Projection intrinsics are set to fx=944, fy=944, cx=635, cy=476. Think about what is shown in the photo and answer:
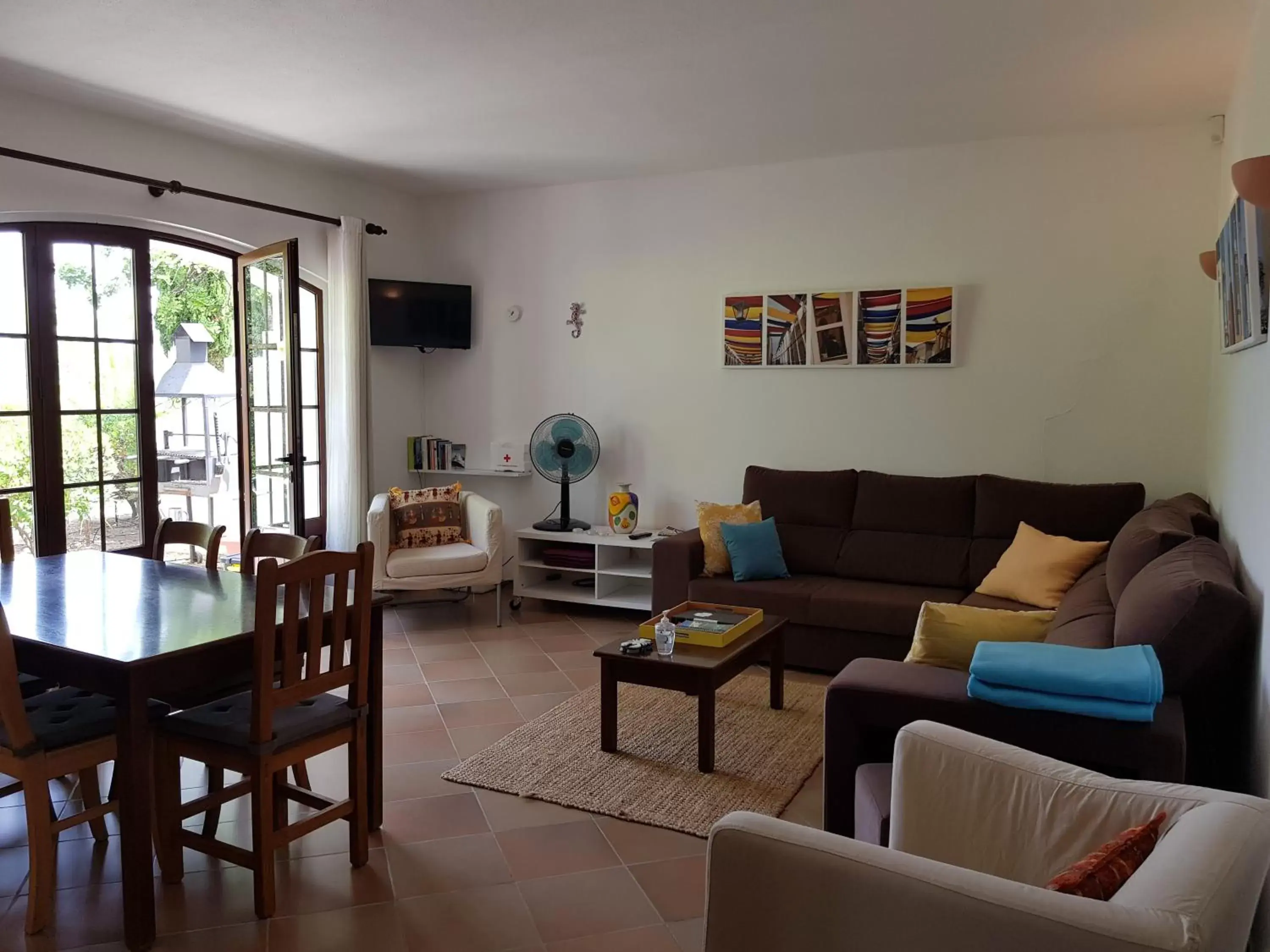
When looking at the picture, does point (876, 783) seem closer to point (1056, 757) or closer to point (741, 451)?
point (1056, 757)

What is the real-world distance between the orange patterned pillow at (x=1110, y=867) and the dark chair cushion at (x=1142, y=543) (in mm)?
1552

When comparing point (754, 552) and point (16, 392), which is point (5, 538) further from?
point (754, 552)

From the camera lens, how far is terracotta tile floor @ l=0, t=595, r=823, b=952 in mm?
2336

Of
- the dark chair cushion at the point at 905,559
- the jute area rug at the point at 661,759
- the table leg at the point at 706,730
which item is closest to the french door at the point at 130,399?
the jute area rug at the point at 661,759

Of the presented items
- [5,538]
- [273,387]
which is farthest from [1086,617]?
[273,387]

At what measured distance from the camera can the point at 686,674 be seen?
333 cm

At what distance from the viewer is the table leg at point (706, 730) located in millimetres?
3316

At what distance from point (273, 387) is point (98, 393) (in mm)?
887

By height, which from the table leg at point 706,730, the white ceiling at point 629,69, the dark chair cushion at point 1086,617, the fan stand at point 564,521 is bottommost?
the table leg at point 706,730

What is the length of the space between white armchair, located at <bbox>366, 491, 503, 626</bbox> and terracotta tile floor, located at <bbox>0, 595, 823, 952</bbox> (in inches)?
62.4

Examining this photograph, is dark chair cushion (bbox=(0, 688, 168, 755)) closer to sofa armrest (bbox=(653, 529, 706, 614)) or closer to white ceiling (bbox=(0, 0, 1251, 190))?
white ceiling (bbox=(0, 0, 1251, 190))

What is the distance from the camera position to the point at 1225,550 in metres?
2.98

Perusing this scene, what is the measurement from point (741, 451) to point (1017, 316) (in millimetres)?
1634

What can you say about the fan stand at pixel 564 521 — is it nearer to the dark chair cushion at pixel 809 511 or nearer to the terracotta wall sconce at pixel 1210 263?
the dark chair cushion at pixel 809 511
